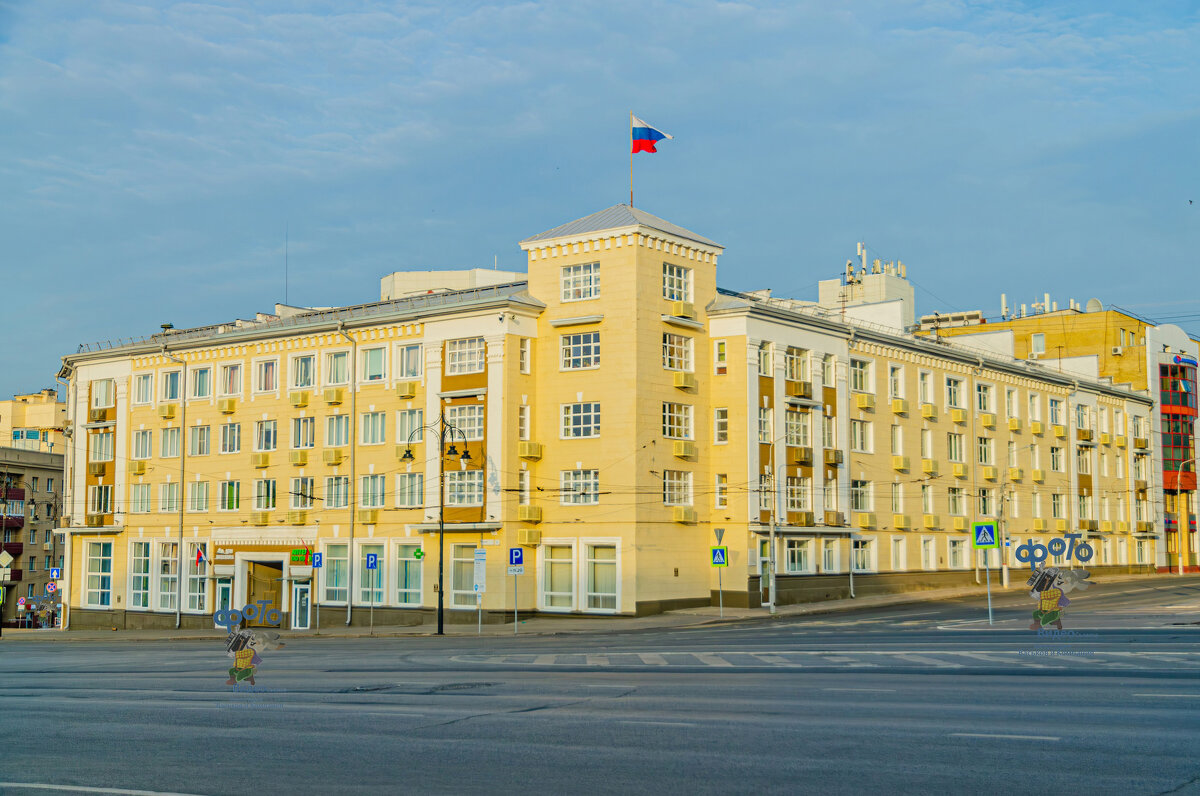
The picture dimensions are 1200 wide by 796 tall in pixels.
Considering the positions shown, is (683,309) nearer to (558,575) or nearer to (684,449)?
(684,449)

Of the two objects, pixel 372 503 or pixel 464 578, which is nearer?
pixel 464 578

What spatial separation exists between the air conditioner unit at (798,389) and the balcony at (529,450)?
12.3 m

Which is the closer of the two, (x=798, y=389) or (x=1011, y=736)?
(x=1011, y=736)

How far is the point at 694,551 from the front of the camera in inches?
2100

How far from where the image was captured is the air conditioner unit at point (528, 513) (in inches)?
2048

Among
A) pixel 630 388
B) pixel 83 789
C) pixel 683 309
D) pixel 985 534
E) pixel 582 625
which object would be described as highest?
pixel 683 309

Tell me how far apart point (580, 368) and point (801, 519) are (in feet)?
42.3

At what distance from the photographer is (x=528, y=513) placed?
171 ft

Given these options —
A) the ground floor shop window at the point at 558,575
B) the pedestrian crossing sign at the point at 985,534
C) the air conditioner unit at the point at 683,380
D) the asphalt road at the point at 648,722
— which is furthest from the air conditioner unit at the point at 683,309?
the asphalt road at the point at 648,722

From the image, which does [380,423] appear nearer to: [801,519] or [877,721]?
[801,519]

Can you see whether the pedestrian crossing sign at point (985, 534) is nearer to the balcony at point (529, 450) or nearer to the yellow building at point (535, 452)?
the yellow building at point (535, 452)

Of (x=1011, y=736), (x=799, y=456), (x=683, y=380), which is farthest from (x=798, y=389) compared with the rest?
(x=1011, y=736)

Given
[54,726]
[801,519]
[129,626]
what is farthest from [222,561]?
[54,726]

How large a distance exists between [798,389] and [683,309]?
742 centimetres
